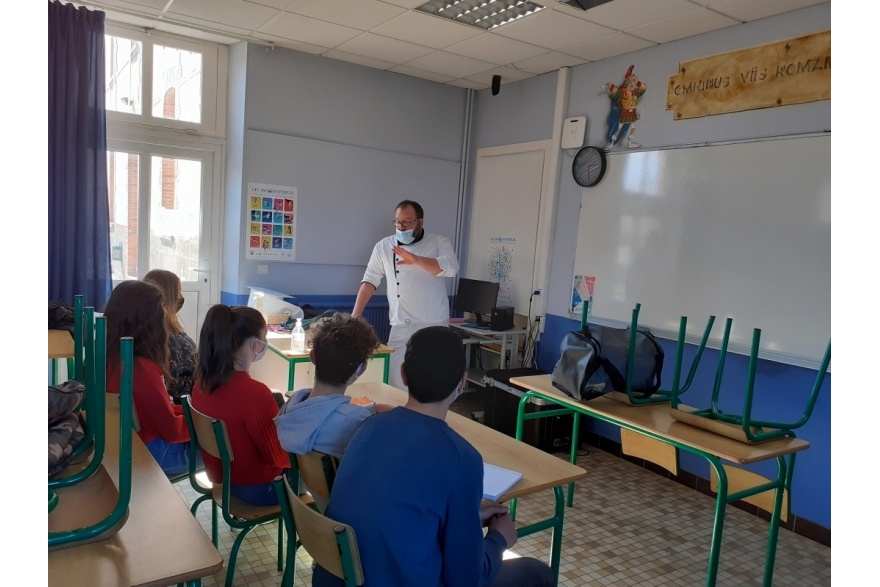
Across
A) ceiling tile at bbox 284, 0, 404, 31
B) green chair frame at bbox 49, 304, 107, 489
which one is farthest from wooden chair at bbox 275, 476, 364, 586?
ceiling tile at bbox 284, 0, 404, 31

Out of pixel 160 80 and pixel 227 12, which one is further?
pixel 160 80

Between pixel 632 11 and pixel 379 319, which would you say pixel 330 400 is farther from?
pixel 379 319

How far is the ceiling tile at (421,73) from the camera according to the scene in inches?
194

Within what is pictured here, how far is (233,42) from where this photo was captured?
4.53 metres

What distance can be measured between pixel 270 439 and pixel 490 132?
13.2ft

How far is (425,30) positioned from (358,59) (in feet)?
3.15

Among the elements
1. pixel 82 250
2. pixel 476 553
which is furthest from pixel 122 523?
pixel 82 250

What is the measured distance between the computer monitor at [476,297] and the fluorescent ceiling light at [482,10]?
6.65 ft

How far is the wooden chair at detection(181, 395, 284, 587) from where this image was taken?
1881 millimetres

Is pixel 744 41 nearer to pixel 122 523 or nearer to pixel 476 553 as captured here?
pixel 476 553

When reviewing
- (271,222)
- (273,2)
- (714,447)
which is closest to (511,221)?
(271,222)

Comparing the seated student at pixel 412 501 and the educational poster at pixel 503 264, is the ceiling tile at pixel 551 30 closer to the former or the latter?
the educational poster at pixel 503 264

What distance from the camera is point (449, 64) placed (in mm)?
4711

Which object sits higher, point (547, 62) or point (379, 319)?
point (547, 62)
